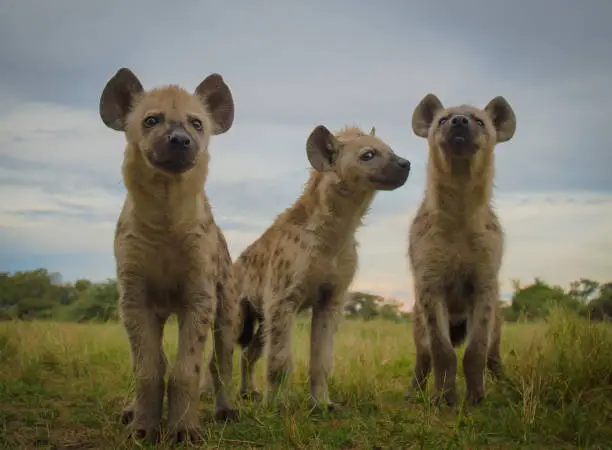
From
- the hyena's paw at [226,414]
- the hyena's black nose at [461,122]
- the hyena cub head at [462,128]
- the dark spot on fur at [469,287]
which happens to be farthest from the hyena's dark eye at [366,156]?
the hyena's paw at [226,414]

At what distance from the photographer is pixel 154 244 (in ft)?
14.5

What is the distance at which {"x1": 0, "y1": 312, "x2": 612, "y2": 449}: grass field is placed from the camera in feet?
14.1

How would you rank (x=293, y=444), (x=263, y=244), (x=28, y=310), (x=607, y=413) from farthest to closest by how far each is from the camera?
(x=28, y=310) < (x=263, y=244) < (x=607, y=413) < (x=293, y=444)

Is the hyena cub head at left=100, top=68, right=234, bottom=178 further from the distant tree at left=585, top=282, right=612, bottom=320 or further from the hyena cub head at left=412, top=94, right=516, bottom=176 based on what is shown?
the distant tree at left=585, top=282, right=612, bottom=320

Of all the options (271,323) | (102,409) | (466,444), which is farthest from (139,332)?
(466,444)

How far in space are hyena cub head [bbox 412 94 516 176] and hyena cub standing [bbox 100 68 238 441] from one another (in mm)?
1778

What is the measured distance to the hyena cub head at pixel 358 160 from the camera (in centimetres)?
542

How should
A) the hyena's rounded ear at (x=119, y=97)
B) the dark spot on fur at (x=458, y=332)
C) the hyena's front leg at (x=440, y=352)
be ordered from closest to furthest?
1. the hyena's rounded ear at (x=119, y=97)
2. the hyena's front leg at (x=440, y=352)
3. the dark spot on fur at (x=458, y=332)

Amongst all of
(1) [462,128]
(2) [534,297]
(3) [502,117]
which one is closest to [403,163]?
(1) [462,128]

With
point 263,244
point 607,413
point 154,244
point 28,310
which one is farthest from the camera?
point 28,310

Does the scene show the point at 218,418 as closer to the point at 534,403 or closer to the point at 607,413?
the point at 534,403

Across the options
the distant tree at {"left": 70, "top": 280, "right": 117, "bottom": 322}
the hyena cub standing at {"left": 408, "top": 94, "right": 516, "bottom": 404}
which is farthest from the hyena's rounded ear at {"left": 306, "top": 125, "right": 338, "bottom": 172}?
the distant tree at {"left": 70, "top": 280, "right": 117, "bottom": 322}

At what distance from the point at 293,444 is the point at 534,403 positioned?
1.56 meters

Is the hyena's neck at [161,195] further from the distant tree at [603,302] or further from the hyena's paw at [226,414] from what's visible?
the distant tree at [603,302]
